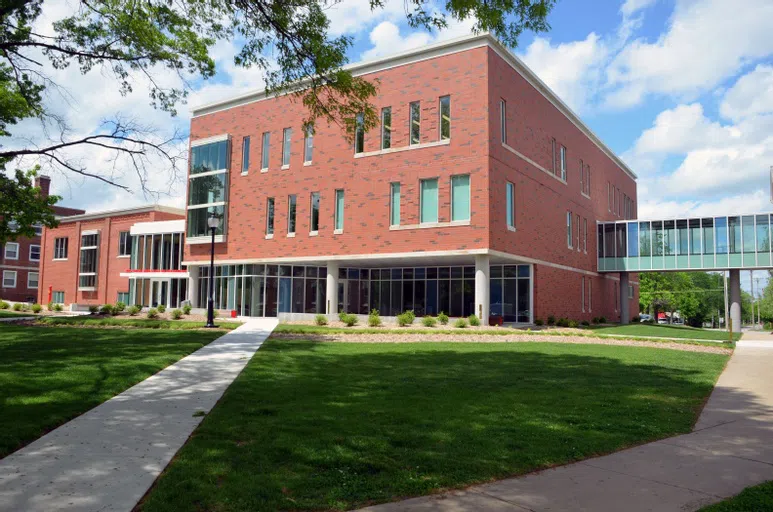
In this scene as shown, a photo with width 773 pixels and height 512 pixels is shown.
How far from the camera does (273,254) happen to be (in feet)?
111

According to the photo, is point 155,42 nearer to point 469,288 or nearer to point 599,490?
point 599,490

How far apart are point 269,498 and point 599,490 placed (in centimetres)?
275

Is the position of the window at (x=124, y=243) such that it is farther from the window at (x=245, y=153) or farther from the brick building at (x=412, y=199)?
the window at (x=245, y=153)

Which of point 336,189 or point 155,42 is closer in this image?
point 155,42

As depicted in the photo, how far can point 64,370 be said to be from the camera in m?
10.5

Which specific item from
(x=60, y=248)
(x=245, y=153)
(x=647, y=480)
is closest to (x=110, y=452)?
(x=647, y=480)

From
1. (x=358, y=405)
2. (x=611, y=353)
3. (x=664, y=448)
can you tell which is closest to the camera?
(x=664, y=448)

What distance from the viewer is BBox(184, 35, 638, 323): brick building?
27125 millimetres

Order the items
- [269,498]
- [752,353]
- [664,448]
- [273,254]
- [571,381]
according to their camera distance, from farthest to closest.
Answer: [273,254], [752,353], [571,381], [664,448], [269,498]

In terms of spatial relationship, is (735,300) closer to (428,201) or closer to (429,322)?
(428,201)

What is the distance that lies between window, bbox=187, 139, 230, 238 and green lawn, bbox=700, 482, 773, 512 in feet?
113

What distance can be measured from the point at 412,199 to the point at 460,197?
248cm

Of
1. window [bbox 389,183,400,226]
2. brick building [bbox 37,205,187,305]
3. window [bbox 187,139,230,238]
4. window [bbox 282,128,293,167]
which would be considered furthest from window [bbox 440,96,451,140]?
brick building [bbox 37,205,187,305]

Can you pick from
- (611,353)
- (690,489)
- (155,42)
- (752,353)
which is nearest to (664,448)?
(690,489)
